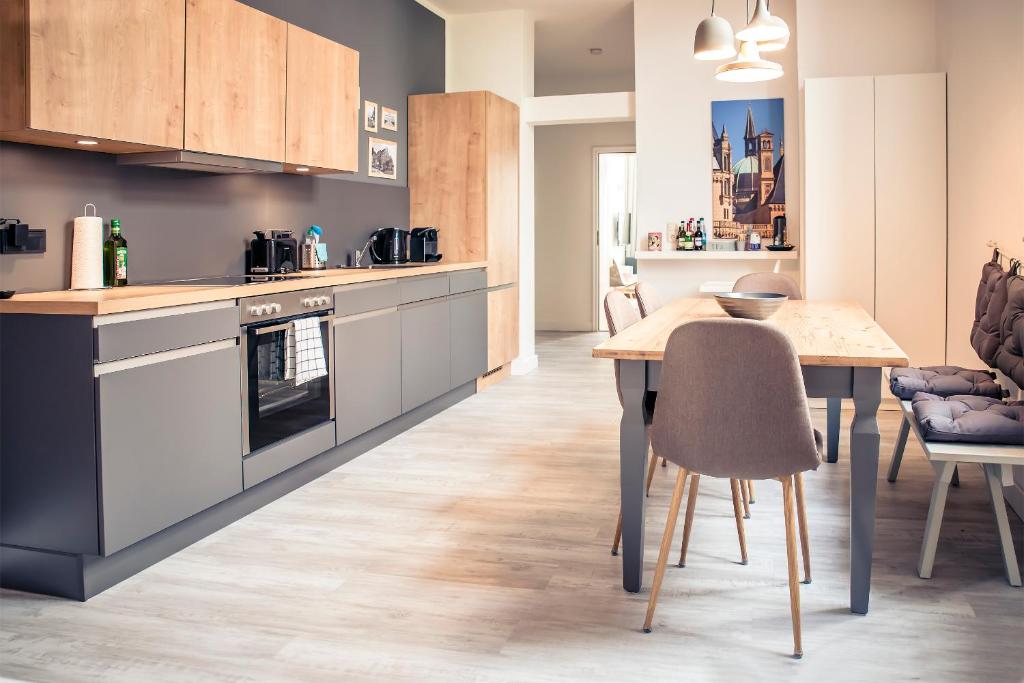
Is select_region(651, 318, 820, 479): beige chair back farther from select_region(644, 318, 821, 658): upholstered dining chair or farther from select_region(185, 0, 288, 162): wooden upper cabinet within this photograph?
select_region(185, 0, 288, 162): wooden upper cabinet

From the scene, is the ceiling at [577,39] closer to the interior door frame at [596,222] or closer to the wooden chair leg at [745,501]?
the interior door frame at [596,222]

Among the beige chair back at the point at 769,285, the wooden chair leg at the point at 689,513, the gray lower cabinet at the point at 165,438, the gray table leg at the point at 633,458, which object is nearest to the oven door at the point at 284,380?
the gray lower cabinet at the point at 165,438

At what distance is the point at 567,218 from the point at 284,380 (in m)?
7.02

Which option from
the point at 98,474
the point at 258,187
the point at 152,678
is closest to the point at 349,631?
the point at 152,678

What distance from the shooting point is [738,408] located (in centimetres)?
235

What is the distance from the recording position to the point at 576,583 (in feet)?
9.12

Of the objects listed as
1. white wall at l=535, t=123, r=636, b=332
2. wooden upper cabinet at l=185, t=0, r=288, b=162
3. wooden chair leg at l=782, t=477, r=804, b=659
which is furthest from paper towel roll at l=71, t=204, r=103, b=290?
white wall at l=535, t=123, r=636, b=332

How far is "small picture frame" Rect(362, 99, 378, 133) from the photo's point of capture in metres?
5.68

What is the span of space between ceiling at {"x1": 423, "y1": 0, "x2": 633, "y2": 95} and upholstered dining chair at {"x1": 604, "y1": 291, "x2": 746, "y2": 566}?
3881 millimetres

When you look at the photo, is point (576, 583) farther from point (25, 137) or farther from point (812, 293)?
point (812, 293)

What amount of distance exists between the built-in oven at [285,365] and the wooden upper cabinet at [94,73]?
29.9 inches

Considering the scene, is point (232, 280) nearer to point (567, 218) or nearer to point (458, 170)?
point (458, 170)

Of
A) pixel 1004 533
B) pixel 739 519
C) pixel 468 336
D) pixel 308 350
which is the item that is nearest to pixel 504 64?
pixel 468 336

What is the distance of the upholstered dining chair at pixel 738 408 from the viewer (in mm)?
2281
